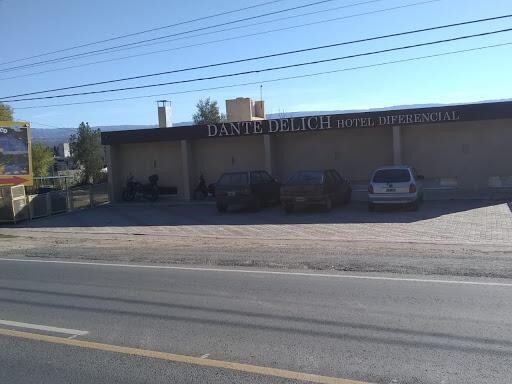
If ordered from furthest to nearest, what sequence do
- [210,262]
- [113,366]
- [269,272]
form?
[210,262] → [269,272] → [113,366]

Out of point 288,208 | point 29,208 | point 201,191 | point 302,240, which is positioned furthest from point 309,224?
point 29,208

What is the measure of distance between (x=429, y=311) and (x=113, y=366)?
12.6 feet

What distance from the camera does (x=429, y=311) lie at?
23.1ft

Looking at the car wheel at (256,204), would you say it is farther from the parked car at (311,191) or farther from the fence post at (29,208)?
the fence post at (29,208)

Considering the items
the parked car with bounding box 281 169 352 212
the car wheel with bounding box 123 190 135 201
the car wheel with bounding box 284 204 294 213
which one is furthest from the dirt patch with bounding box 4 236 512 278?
the car wheel with bounding box 123 190 135 201

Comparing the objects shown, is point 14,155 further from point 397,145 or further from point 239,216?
point 397,145

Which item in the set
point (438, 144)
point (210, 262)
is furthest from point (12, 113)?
point (210, 262)

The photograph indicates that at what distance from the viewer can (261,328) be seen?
657cm

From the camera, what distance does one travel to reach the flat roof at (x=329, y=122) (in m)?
22.3

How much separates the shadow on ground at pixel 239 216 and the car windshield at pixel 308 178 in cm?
116

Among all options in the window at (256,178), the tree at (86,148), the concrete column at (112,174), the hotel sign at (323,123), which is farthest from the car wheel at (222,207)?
the tree at (86,148)

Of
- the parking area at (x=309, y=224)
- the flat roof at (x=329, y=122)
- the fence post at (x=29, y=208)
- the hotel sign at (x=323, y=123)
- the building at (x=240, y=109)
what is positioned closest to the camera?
the parking area at (x=309, y=224)

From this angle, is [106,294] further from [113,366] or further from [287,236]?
[287,236]

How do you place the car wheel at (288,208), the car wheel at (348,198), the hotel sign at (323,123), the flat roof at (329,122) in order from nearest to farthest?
the car wheel at (288,208)
the flat roof at (329,122)
the car wheel at (348,198)
the hotel sign at (323,123)
